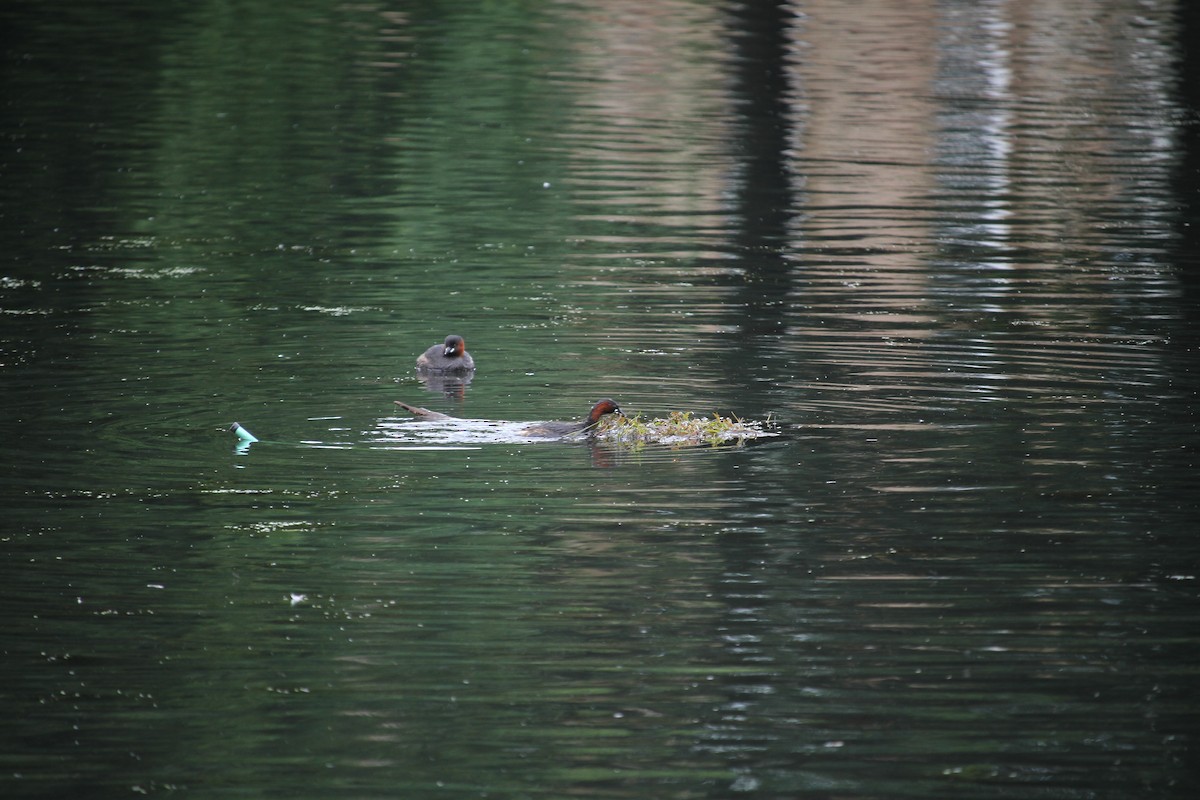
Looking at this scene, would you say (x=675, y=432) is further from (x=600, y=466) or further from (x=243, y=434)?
(x=243, y=434)

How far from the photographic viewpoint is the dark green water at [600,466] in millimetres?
8672

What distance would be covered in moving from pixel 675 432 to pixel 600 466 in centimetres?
93

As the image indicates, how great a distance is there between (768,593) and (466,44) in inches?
1407

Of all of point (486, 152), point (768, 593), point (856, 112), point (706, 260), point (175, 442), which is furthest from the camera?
point (856, 112)

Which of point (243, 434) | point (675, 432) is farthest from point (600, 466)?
point (243, 434)

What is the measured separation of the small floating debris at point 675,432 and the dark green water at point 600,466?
0.17 metres

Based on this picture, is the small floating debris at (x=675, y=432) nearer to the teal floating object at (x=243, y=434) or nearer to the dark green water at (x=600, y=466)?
the dark green water at (x=600, y=466)

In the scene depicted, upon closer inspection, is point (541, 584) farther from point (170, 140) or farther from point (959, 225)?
point (170, 140)

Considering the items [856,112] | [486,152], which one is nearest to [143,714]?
[486,152]

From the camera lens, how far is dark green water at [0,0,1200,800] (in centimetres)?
867

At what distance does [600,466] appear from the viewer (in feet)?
44.2

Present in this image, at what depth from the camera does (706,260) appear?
77.2 ft

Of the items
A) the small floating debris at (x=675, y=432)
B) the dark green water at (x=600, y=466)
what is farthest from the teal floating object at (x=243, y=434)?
the small floating debris at (x=675, y=432)

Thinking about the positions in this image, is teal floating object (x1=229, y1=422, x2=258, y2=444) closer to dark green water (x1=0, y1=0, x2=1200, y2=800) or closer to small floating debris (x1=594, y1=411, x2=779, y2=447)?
dark green water (x1=0, y1=0, x2=1200, y2=800)
